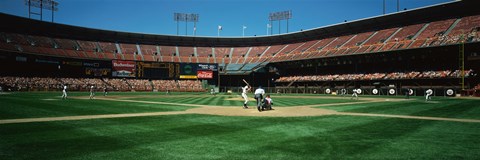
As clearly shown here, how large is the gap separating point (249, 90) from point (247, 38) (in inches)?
1150

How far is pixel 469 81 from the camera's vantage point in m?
35.1

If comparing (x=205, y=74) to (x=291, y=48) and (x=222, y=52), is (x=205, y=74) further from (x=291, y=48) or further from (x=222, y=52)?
(x=291, y=48)

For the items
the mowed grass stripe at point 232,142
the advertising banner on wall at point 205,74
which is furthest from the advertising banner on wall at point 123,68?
the mowed grass stripe at point 232,142

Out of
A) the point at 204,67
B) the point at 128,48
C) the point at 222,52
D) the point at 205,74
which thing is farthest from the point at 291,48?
the point at 128,48

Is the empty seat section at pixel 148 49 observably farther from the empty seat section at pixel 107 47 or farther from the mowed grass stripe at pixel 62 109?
the mowed grass stripe at pixel 62 109

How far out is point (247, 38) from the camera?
75.1 metres

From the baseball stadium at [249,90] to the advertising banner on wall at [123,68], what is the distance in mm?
279

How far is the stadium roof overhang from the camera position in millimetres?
46000

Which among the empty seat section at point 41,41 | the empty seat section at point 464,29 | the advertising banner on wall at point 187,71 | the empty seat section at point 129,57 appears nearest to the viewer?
the empty seat section at point 464,29

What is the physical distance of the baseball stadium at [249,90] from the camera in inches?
265

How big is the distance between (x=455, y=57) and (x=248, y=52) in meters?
43.9

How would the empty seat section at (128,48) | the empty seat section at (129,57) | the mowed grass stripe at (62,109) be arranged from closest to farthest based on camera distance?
the mowed grass stripe at (62,109), the empty seat section at (129,57), the empty seat section at (128,48)

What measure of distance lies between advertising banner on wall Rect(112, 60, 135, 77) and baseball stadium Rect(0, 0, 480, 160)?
28 cm

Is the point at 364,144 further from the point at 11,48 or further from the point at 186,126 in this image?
the point at 11,48
